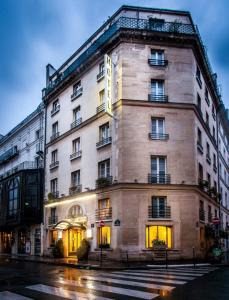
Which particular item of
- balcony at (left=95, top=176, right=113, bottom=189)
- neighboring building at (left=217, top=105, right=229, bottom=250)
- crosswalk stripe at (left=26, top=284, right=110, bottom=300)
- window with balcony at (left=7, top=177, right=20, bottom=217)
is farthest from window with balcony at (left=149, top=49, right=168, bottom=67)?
crosswalk stripe at (left=26, top=284, right=110, bottom=300)

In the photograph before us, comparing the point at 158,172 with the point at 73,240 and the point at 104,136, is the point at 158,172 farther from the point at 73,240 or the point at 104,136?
the point at 73,240

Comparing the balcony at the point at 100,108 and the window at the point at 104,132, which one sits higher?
the balcony at the point at 100,108

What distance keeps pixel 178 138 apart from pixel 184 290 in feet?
51.1

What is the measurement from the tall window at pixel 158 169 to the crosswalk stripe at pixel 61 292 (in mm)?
13930

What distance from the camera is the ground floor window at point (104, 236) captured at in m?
25.7

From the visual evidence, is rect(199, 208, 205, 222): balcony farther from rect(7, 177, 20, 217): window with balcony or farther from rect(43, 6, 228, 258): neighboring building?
rect(7, 177, 20, 217): window with balcony

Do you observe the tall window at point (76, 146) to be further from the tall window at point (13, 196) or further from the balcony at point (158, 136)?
the tall window at point (13, 196)

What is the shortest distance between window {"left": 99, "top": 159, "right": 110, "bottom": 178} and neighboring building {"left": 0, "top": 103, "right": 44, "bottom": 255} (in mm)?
10251

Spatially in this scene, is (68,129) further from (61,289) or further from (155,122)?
(61,289)

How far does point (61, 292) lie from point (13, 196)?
95.5 ft

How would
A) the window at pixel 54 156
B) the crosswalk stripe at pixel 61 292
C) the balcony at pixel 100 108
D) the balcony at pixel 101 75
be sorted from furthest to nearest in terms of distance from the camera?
the window at pixel 54 156
the balcony at pixel 101 75
the balcony at pixel 100 108
the crosswalk stripe at pixel 61 292

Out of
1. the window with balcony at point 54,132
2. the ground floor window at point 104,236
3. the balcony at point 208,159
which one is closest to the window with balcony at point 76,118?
the window with balcony at point 54,132

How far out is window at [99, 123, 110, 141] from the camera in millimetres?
27980

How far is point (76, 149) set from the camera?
3189 cm
